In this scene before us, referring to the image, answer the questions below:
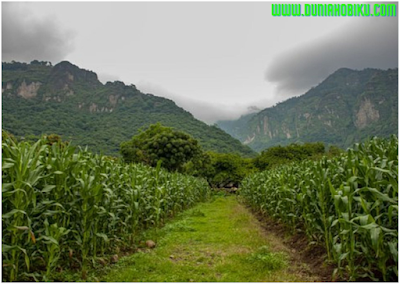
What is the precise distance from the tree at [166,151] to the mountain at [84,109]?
109 feet

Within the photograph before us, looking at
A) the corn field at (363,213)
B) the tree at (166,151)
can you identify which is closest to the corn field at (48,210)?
the corn field at (363,213)

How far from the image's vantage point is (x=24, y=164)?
3906 mm

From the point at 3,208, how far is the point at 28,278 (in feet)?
3.40

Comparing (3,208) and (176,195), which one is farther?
(176,195)

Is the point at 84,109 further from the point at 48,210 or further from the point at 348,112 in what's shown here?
the point at 348,112

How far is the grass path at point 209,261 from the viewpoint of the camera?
15.7 ft

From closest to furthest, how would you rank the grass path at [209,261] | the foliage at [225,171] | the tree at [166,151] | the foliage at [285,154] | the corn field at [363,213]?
1. the corn field at [363,213]
2. the grass path at [209,261]
3. the tree at [166,151]
4. the foliage at [225,171]
5. the foliage at [285,154]

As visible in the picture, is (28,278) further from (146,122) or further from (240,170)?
(146,122)

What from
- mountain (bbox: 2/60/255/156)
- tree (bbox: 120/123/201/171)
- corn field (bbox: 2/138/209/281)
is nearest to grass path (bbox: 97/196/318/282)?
corn field (bbox: 2/138/209/281)

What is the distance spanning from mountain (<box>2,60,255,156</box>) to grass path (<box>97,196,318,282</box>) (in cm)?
5538

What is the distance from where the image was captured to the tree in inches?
1105

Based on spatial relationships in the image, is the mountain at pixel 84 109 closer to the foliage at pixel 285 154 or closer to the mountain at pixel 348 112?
the foliage at pixel 285 154

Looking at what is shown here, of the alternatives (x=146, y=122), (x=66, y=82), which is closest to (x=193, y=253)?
(x=146, y=122)

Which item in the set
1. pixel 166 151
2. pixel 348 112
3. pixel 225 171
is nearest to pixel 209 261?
pixel 166 151
